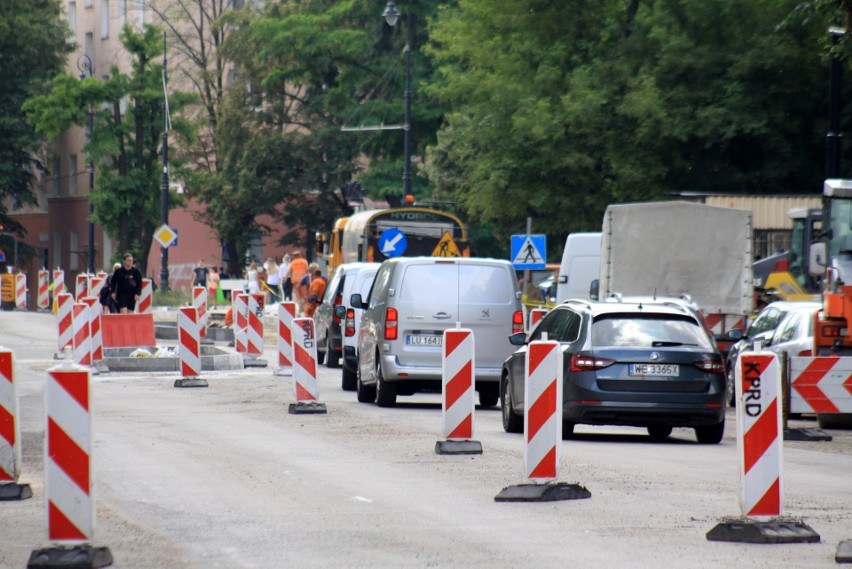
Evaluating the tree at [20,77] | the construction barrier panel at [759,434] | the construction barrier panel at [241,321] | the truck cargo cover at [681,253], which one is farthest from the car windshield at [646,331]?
the tree at [20,77]

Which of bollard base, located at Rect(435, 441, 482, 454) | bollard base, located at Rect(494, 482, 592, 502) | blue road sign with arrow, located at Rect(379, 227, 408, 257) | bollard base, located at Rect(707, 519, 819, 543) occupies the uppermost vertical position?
blue road sign with arrow, located at Rect(379, 227, 408, 257)

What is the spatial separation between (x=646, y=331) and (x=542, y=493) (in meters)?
5.52

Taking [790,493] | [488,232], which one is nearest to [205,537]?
[790,493]

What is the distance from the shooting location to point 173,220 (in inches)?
3214

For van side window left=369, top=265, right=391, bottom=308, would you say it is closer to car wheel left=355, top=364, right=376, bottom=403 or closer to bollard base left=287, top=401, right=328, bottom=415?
car wheel left=355, top=364, right=376, bottom=403

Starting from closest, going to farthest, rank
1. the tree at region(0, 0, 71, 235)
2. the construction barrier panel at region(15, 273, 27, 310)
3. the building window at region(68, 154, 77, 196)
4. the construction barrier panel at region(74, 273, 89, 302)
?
the construction barrier panel at region(74, 273, 89, 302)
the construction barrier panel at region(15, 273, 27, 310)
the tree at region(0, 0, 71, 235)
the building window at region(68, 154, 77, 196)

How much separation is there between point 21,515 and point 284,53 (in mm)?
55713

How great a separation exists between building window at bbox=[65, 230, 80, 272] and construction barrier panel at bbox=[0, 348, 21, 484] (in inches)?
2901

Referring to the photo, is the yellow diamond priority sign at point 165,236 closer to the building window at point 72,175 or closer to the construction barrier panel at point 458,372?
the building window at point 72,175

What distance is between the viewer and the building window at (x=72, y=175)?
86.7 metres

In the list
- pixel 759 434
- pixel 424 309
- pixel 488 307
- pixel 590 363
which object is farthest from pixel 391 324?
pixel 759 434

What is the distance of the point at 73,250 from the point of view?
8606 centimetres

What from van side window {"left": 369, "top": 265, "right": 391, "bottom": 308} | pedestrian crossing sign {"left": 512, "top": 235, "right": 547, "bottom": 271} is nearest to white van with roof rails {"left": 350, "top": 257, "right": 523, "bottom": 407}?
van side window {"left": 369, "top": 265, "right": 391, "bottom": 308}

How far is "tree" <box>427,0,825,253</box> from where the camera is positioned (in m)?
39.6
